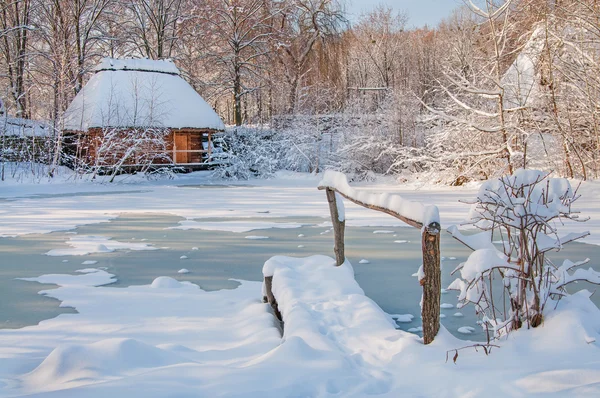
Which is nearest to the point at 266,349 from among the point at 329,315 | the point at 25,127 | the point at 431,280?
the point at 329,315

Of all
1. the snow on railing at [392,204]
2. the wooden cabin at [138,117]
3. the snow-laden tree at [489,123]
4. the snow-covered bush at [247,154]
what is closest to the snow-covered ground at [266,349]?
the snow on railing at [392,204]

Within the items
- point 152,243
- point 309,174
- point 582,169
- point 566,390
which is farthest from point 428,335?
point 309,174

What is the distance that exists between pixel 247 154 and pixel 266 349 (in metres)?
21.4

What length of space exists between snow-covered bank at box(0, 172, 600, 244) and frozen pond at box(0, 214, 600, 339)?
91 centimetres

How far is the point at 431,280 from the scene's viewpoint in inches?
139

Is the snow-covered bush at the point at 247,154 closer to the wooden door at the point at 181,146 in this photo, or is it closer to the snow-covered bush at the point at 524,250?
the wooden door at the point at 181,146

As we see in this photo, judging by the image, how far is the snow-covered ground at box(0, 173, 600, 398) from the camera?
2.86 metres

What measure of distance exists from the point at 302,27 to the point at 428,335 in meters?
28.5

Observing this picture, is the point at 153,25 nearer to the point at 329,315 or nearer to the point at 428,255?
the point at 329,315

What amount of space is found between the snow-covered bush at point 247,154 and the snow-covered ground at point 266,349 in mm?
18204

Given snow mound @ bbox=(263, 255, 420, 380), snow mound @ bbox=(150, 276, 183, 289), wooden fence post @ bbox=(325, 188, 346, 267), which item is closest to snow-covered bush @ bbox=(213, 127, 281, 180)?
wooden fence post @ bbox=(325, 188, 346, 267)

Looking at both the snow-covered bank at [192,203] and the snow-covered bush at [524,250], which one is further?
the snow-covered bank at [192,203]

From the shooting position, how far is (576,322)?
3.21m

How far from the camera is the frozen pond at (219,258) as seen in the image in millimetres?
5332
